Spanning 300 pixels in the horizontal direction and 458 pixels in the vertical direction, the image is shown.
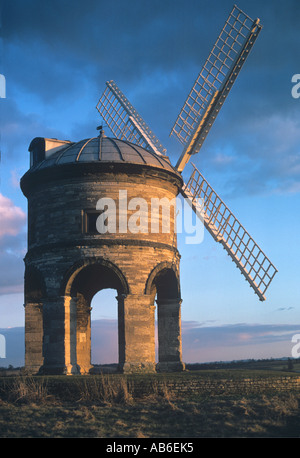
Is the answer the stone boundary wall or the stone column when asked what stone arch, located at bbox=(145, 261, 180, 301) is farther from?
the stone boundary wall

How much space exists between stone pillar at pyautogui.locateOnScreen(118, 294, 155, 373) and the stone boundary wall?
15.3 ft

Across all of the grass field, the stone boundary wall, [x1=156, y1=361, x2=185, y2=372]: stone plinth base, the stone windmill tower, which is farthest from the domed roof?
the stone boundary wall

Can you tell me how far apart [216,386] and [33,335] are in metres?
10.1

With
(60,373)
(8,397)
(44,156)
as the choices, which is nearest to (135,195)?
(44,156)

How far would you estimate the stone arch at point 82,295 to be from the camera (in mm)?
25453

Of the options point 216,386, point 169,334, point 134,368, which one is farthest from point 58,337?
point 216,386

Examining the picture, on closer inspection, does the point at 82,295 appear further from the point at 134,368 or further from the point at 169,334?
the point at 134,368

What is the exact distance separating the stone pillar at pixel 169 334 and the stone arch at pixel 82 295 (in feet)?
9.27

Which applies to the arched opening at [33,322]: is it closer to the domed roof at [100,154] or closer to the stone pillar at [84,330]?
the stone pillar at [84,330]

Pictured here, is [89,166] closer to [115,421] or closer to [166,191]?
[166,191]

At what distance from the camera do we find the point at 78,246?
25547 mm

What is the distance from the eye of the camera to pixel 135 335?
82.9 ft

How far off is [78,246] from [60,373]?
5.19 meters

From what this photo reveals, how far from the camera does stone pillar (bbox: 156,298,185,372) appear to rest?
92.1 feet
